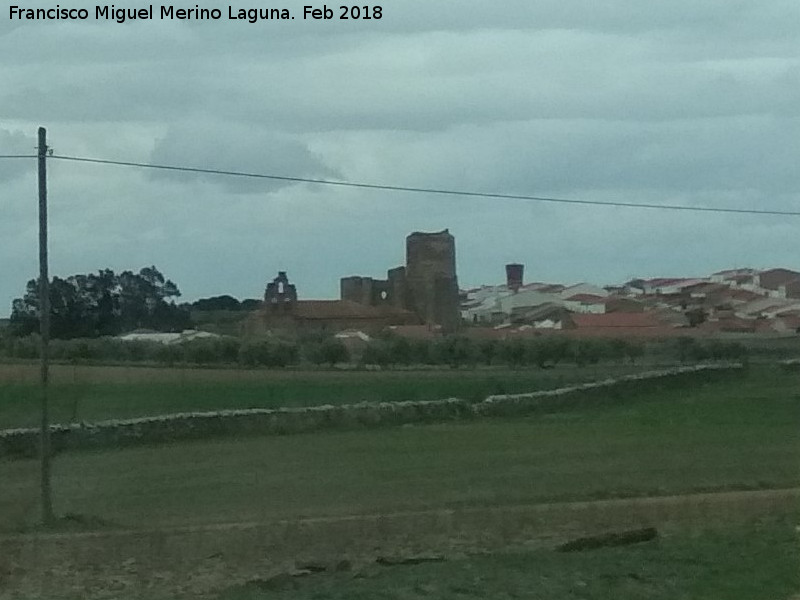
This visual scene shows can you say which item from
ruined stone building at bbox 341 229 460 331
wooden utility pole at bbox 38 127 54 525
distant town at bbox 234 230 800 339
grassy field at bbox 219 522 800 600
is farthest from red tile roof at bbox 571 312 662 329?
wooden utility pole at bbox 38 127 54 525

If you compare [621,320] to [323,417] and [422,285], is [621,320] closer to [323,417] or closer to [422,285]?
[422,285]

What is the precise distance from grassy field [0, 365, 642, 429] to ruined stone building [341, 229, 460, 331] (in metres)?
0.68

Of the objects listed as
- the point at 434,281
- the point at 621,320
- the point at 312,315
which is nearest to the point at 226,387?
the point at 312,315

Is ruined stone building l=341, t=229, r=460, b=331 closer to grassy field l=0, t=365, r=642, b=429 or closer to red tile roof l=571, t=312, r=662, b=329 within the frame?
grassy field l=0, t=365, r=642, b=429

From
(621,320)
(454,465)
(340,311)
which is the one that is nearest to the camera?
(340,311)

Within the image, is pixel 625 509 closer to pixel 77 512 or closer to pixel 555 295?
pixel 555 295

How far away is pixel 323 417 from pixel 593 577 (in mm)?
4691

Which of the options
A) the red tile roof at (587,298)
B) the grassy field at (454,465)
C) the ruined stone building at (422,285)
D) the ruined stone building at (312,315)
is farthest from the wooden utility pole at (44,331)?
the red tile roof at (587,298)

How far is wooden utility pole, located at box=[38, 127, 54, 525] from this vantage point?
13281mm

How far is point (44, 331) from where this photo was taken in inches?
543

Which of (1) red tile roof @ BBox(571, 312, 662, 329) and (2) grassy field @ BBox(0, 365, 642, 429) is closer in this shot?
(2) grassy field @ BBox(0, 365, 642, 429)

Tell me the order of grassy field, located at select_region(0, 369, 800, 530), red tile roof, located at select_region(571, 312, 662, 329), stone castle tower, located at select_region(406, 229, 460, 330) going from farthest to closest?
red tile roof, located at select_region(571, 312, 662, 329), stone castle tower, located at select_region(406, 229, 460, 330), grassy field, located at select_region(0, 369, 800, 530)

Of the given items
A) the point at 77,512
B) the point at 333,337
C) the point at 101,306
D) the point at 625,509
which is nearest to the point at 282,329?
the point at 333,337

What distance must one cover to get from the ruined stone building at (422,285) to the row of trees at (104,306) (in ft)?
5.98
